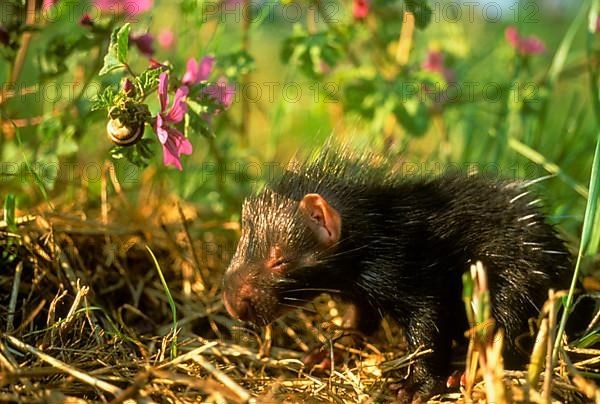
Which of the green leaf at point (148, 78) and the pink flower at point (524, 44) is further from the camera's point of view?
the pink flower at point (524, 44)

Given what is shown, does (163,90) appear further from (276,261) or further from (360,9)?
(360,9)

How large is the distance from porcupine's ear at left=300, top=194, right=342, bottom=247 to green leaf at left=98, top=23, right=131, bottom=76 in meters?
0.90

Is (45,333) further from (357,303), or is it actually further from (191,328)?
(357,303)

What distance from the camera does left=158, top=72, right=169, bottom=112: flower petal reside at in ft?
9.42

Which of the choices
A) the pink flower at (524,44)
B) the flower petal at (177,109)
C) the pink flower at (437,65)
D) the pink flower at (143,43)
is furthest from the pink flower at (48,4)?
the pink flower at (524,44)

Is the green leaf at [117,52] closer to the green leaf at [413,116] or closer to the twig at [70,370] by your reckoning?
the twig at [70,370]

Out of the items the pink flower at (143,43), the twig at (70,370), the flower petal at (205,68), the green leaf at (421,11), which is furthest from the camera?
the green leaf at (421,11)

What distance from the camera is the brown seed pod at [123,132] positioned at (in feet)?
9.46

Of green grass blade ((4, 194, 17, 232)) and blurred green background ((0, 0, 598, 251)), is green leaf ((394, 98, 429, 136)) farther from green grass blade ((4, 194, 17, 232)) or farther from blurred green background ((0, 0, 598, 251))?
green grass blade ((4, 194, 17, 232))

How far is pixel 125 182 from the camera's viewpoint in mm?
4539

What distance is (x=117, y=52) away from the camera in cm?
289

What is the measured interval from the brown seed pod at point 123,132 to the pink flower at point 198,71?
1.39 ft

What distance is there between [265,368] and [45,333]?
0.93 metres

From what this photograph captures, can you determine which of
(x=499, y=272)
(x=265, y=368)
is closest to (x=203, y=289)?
(x=265, y=368)
